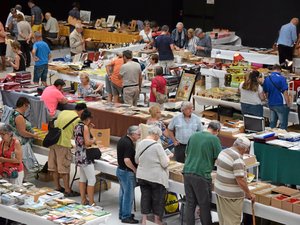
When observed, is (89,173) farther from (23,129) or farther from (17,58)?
(17,58)

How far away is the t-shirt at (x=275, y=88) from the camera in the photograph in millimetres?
12664

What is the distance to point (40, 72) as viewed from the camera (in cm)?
1602

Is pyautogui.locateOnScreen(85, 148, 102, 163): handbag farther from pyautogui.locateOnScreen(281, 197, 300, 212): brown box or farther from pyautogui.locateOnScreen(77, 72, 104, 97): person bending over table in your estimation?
pyautogui.locateOnScreen(77, 72, 104, 97): person bending over table

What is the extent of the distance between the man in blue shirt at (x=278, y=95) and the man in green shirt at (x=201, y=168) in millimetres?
3655

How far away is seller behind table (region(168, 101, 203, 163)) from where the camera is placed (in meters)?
10.5

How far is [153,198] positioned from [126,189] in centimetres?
46

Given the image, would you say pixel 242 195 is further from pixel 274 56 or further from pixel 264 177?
pixel 274 56

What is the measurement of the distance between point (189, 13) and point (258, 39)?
2.58 metres

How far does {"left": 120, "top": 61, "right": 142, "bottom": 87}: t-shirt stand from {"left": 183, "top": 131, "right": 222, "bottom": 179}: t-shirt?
15.6 feet

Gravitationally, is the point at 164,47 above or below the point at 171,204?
above

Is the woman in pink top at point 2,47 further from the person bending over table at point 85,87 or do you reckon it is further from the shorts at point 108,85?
the person bending over table at point 85,87

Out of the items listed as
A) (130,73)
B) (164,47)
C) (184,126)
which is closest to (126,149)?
(184,126)

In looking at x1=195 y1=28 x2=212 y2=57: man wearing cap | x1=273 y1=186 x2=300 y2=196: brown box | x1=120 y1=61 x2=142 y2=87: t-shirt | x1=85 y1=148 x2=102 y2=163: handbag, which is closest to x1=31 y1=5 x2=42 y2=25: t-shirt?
x1=195 y1=28 x2=212 y2=57: man wearing cap

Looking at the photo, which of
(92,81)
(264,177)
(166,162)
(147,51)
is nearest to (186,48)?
(147,51)
